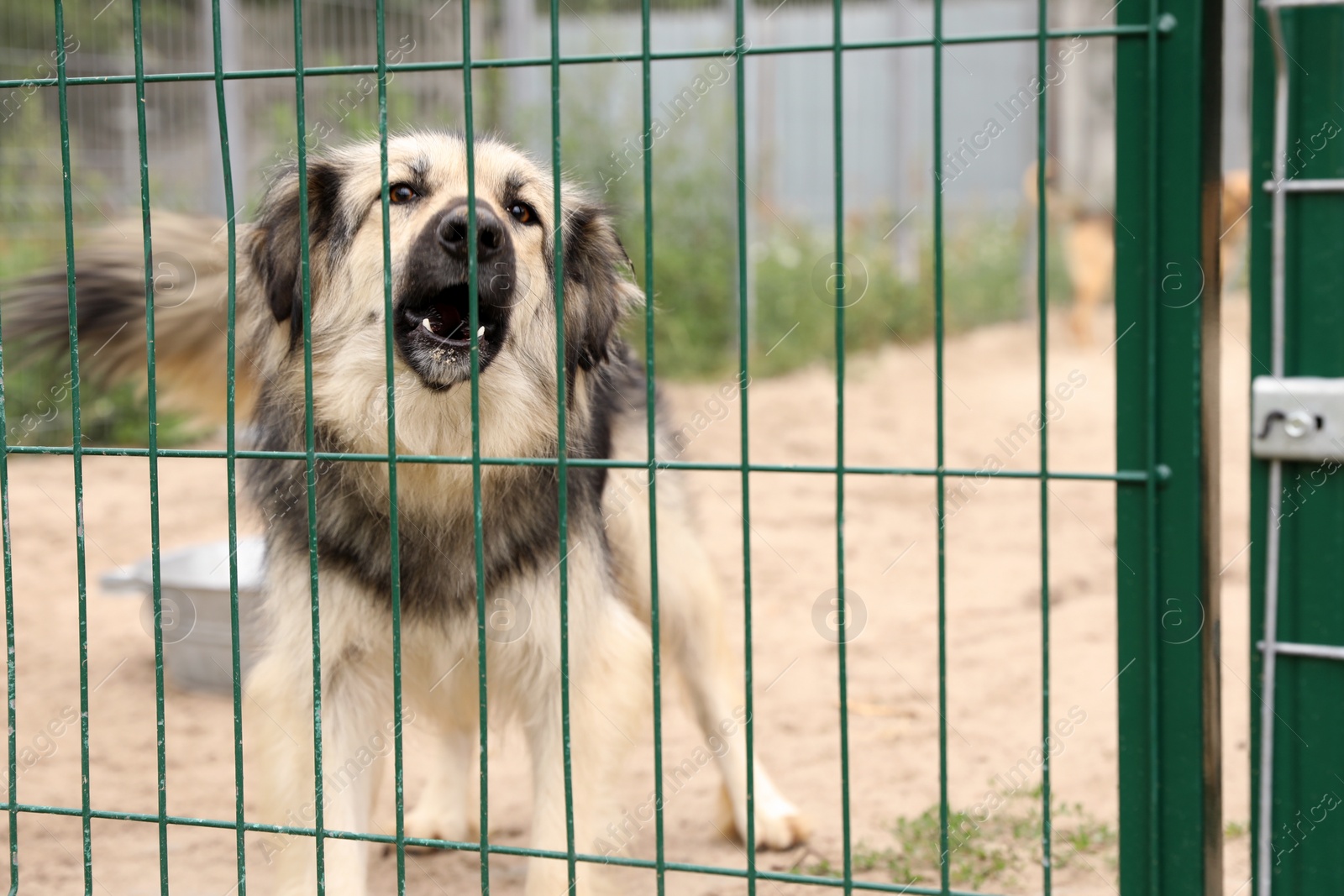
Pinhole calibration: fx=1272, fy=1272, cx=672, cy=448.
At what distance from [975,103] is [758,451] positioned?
696cm

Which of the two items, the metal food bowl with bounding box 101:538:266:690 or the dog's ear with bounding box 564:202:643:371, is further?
the metal food bowl with bounding box 101:538:266:690

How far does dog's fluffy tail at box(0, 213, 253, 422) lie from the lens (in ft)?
10.9

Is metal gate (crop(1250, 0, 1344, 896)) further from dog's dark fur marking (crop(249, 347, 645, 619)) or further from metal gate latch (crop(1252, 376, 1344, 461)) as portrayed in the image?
dog's dark fur marking (crop(249, 347, 645, 619))

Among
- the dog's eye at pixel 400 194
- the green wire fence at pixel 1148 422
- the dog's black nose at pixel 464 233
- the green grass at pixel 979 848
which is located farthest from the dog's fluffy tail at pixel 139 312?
the green grass at pixel 979 848

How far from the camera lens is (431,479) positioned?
274cm

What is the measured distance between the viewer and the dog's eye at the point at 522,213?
9.34ft

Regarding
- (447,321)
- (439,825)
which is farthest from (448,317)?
(439,825)

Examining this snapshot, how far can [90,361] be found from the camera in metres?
3.54

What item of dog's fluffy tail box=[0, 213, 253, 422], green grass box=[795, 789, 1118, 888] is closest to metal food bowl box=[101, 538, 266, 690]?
dog's fluffy tail box=[0, 213, 253, 422]

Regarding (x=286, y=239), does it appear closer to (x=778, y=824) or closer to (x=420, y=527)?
(x=420, y=527)

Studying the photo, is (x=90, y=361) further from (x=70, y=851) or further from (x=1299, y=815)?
(x=1299, y=815)

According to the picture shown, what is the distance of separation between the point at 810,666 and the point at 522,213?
250 cm

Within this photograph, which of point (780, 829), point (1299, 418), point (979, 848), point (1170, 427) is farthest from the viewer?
point (780, 829)

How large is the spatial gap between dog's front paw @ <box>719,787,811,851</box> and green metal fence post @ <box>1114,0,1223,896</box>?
170cm
